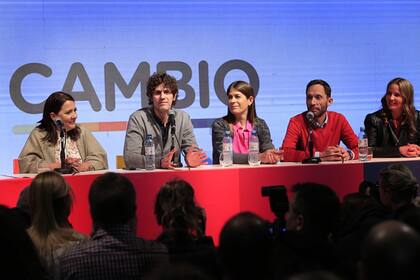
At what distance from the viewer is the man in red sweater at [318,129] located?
5039 mm

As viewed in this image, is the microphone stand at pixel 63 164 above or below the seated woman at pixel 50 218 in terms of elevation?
above

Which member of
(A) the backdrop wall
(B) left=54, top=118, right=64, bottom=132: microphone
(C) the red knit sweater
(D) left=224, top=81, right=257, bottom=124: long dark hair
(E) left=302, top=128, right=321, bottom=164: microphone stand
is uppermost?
(A) the backdrop wall

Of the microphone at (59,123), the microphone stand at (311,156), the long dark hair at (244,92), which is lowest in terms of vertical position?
the microphone stand at (311,156)

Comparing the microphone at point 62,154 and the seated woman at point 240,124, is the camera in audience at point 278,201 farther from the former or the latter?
the seated woman at point 240,124

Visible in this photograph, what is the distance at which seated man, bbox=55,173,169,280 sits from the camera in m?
2.53

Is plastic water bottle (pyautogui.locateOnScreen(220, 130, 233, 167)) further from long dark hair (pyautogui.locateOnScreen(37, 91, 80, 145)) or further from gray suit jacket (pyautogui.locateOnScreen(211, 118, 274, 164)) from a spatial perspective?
long dark hair (pyautogui.locateOnScreen(37, 91, 80, 145))

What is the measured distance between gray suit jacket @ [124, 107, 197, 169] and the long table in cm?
35

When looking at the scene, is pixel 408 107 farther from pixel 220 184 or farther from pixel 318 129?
pixel 220 184

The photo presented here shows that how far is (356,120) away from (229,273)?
15.4 feet

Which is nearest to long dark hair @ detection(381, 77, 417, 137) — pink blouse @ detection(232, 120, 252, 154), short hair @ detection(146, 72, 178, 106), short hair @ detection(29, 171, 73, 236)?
pink blouse @ detection(232, 120, 252, 154)

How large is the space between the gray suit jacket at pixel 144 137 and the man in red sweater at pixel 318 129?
2.27ft

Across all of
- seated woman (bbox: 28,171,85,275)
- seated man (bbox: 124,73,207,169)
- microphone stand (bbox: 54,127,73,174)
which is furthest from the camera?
seated man (bbox: 124,73,207,169)

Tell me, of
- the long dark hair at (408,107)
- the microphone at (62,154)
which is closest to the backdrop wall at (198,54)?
the long dark hair at (408,107)

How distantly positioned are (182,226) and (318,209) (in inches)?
24.2
